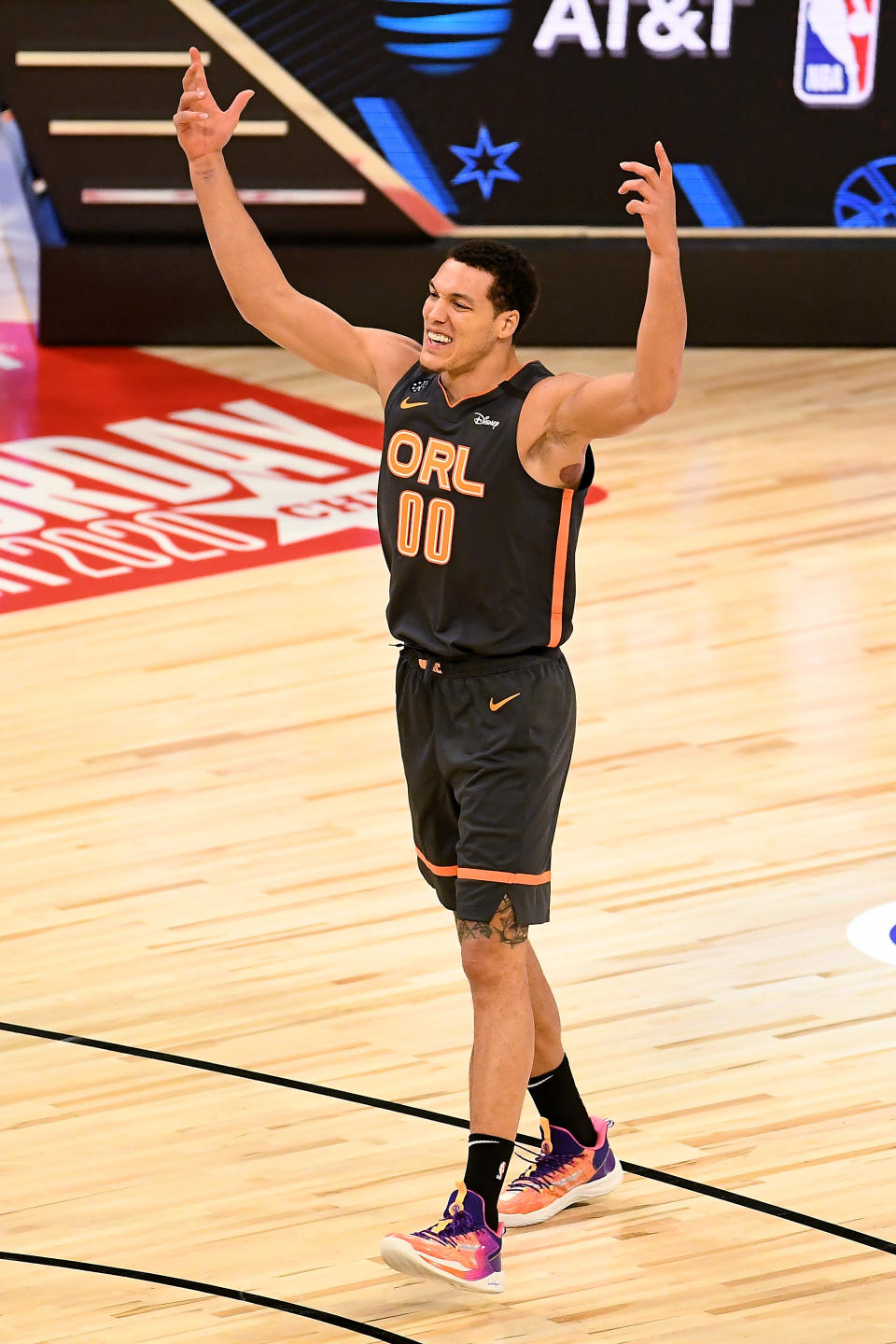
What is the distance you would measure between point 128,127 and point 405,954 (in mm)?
5739

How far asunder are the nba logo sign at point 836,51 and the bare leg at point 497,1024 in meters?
6.90

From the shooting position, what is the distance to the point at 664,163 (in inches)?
148

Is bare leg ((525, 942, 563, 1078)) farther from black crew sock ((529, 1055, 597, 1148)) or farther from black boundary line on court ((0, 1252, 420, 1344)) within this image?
black boundary line on court ((0, 1252, 420, 1344))

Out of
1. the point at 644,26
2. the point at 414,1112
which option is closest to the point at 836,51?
the point at 644,26

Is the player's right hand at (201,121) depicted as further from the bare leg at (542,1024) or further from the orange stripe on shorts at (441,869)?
the bare leg at (542,1024)

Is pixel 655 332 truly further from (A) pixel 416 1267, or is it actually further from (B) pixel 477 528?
(A) pixel 416 1267

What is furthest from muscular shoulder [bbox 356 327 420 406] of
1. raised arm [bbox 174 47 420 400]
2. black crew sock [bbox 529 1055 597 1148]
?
black crew sock [bbox 529 1055 597 1148]

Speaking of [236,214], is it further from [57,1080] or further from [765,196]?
[765,196]

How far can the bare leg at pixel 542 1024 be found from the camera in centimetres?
416

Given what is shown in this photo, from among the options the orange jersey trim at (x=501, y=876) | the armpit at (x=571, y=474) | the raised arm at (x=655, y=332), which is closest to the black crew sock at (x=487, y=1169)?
the orange jersey trim at (x=501, y=876)

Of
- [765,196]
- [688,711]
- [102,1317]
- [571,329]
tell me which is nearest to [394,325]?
[571,329]

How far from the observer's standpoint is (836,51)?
10031mm

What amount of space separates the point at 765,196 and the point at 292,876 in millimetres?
5439

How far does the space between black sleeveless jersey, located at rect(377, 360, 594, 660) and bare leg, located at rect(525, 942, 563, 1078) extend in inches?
23.1
